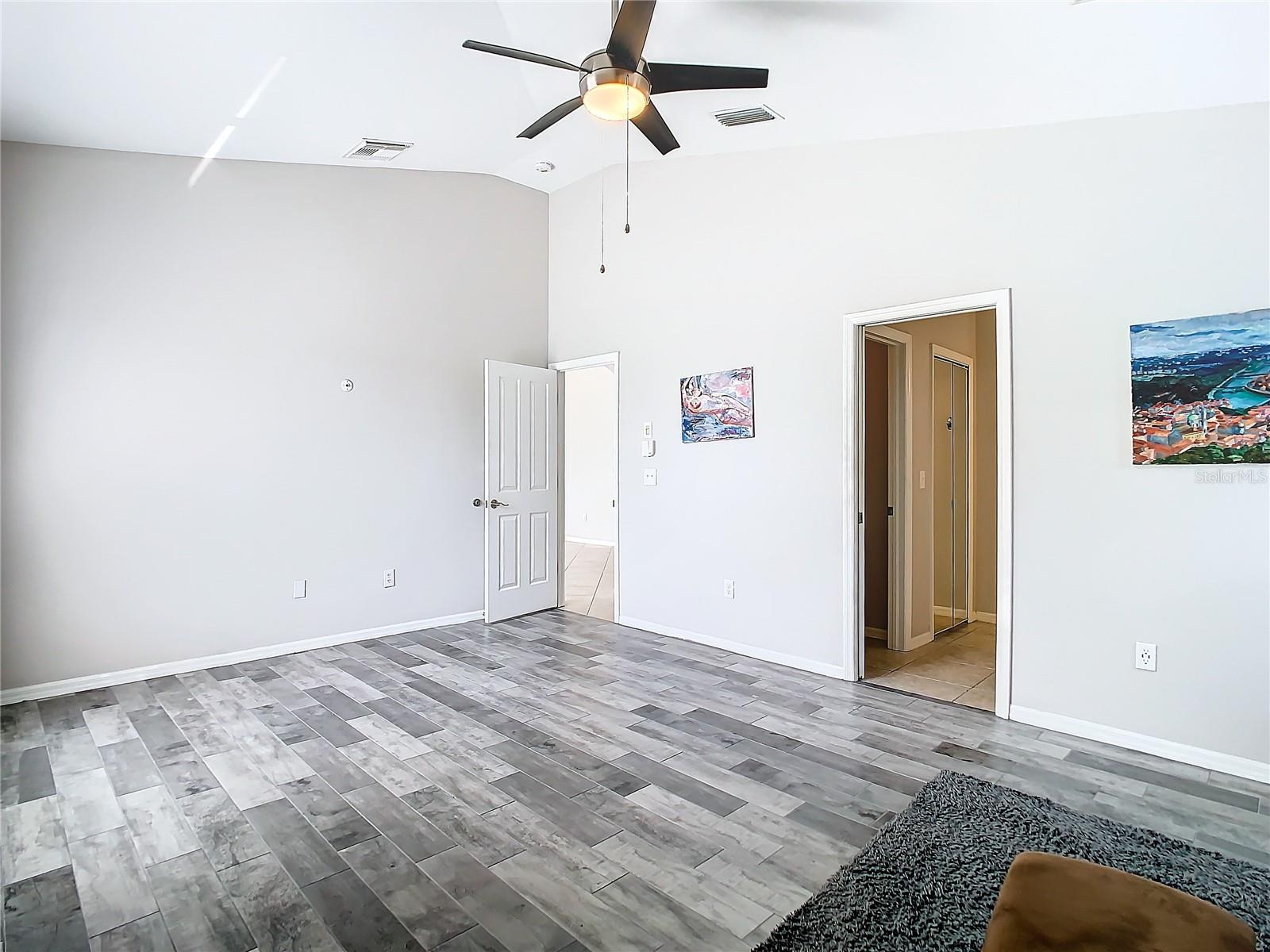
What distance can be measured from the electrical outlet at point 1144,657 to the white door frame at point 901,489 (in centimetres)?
181

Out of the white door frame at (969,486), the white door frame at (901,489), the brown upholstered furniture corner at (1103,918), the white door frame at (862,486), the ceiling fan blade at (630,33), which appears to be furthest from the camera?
the white door frame at (969,486)

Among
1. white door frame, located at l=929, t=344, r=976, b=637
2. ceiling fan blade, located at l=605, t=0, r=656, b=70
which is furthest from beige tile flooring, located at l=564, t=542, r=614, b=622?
ceiling fan blade, located at l=605, t=0, r=656, b=70

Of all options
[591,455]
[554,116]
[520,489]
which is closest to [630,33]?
[554,116]

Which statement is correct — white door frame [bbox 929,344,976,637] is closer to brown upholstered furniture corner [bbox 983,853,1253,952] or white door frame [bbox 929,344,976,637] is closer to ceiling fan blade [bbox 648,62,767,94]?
ceiling fan blade [bbox 648,62,767,94]

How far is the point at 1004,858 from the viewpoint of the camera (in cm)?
230

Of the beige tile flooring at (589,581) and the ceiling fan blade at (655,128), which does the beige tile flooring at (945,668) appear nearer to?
the beige tile flooring at (589,581)

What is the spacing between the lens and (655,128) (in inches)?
128

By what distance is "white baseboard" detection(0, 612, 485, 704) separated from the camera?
13.1ft

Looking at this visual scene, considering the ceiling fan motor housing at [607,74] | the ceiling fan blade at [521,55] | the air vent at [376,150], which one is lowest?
the ceiling fan motor housing at [607,74]

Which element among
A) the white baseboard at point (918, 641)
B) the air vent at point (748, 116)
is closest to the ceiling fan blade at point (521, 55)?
the air vent at point (748, 116)

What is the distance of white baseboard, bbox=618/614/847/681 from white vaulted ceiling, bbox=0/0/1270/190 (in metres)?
3.06

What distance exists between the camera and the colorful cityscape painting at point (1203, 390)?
2.90m

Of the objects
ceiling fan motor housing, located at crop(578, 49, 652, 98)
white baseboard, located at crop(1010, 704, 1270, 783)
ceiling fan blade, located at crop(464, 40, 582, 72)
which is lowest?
white baseboard, located at crop(1010, 704, 1270, 783)

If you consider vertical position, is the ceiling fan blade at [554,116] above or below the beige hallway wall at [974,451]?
above
